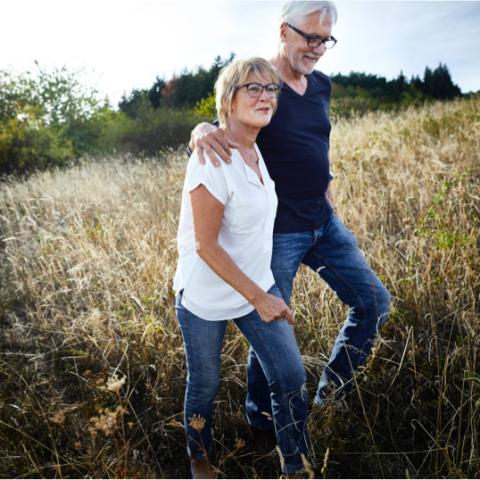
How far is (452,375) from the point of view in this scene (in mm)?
2244

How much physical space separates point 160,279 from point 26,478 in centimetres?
150

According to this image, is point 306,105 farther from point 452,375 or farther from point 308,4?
point 452,375

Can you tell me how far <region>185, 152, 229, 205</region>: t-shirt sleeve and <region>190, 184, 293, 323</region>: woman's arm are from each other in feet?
0.05

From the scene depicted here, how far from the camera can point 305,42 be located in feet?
6.48

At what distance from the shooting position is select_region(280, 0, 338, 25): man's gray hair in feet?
6.42

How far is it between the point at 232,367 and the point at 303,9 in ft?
6.39

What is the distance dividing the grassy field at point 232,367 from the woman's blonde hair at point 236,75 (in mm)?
1046

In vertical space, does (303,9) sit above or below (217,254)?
above

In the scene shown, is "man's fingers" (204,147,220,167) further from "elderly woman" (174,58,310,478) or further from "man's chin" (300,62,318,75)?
"man's chin" (300,62,318,75)

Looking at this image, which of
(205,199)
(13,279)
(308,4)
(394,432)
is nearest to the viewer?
(205,199)

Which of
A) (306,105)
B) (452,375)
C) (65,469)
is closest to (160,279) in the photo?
(65,469)

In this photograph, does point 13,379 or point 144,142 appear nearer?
point 13,379

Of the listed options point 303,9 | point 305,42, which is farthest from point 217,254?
point 303,9

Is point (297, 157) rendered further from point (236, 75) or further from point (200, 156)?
point (200, 156)
